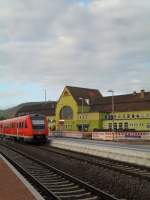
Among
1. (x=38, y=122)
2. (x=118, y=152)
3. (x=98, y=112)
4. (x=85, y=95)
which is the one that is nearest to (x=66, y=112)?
(x=85, y=95)

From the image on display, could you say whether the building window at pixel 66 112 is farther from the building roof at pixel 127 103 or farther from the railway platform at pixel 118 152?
the railway platform at pixel 118 152

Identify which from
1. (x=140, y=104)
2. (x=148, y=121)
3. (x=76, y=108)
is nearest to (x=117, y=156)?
(x=148, y=121)

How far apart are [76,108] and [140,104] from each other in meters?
19.8

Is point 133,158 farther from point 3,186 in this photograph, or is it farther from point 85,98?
point 85,98

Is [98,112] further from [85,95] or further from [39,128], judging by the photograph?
[39,128]

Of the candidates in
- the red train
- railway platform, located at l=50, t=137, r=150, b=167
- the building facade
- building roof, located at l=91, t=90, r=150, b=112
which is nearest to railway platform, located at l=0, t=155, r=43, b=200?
railway platform, located at l=50, t=137, r=150, b=167

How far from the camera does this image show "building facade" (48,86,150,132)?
313 feet

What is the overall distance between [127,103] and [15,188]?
9215 cm

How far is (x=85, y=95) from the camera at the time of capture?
122625 mm

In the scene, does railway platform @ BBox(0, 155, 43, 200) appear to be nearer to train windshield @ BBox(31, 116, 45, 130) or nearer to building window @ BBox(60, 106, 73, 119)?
train windshield @ BBox(31, 116, 45, 130)

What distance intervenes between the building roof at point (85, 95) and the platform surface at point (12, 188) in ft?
321

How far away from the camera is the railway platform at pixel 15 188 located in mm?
11070

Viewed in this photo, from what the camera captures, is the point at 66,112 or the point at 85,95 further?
the point at 85,95

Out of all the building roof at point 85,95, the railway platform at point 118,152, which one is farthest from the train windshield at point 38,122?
the building roof at point 85,95
